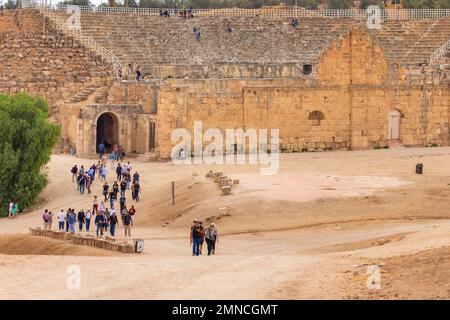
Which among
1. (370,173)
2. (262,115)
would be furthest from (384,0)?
(370,173)

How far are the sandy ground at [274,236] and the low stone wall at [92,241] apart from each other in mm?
372

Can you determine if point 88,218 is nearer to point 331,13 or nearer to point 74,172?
point 74,172

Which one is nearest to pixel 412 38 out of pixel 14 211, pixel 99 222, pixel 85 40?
pixel 85 40

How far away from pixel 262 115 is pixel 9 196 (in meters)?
10.7

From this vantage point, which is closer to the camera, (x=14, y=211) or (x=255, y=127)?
(x=14, y=211)

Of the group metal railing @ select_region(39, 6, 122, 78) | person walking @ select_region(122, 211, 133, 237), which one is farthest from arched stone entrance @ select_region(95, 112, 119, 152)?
person walking @ select_region(122, 211, 133, 237)

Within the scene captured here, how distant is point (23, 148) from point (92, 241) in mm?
11645

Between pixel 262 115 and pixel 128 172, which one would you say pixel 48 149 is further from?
pixel 262 115

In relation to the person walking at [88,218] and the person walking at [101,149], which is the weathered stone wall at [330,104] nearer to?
the person walking at [101,149]

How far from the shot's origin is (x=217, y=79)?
45031mm

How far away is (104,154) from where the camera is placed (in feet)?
153

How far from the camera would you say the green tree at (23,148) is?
3812 cm

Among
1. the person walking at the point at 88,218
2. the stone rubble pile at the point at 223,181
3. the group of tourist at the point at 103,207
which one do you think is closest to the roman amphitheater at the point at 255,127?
the stone rubble pile at the point at 223,181

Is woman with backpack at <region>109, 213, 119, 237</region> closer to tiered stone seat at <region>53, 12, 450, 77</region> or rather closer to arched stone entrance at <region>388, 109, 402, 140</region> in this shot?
arched stone entrance at <region>388, 109, 402, 140</region>
